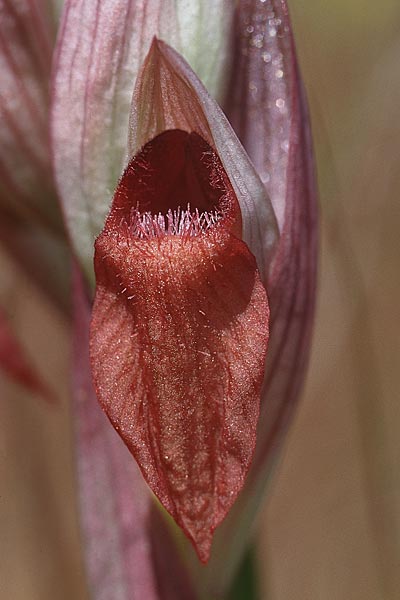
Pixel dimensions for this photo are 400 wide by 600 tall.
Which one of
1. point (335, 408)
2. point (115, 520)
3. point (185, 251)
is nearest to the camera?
point (185, 251)

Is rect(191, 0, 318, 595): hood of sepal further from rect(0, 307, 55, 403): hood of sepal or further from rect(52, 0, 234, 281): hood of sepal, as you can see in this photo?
rect(0, 307, 55, 403): hood of sepal

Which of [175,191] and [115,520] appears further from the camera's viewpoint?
[115,520]

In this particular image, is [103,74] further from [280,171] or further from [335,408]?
[335,408]

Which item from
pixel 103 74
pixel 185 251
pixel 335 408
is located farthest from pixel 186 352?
pixel 335 408

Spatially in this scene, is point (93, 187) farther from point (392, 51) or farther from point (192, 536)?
point (392, 51)

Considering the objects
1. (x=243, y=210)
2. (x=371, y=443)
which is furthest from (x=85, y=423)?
(x=371, y=443)

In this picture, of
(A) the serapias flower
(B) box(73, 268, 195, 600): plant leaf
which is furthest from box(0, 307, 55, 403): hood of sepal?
(A) the serapias flower

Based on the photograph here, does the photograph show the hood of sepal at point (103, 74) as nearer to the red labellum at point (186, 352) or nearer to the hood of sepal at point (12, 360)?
the red labellum at point (186, 352)
